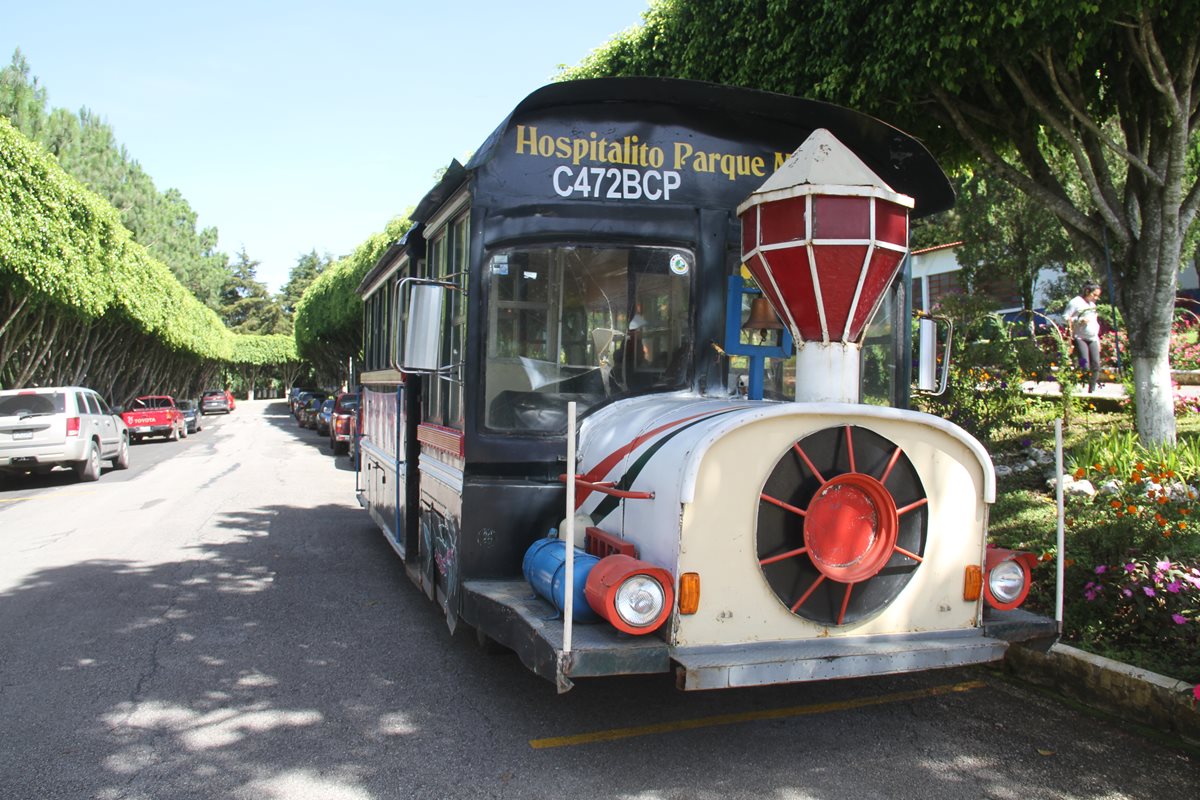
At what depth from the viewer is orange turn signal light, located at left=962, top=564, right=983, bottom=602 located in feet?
13.4

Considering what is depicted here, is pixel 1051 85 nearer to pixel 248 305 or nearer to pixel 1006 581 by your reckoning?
pixel 1006 581

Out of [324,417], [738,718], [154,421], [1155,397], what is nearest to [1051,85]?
[1155,397]

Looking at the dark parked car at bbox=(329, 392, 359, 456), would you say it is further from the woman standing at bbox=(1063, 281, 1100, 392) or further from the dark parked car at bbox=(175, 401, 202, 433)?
the woman standing at bbox=(1063, 281, 1100, 392)

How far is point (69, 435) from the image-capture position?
619 inches

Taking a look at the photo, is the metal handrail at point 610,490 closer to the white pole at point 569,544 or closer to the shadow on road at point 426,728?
the white pole at point 569,544

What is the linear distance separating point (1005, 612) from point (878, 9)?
17.8ft

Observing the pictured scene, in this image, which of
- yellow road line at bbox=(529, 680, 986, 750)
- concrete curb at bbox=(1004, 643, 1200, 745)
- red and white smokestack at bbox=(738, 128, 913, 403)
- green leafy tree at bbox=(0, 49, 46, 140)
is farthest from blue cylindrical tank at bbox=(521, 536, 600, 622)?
green leafy tree at bbox=(0, 49, 46, 140)

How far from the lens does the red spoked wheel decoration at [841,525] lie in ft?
12.3

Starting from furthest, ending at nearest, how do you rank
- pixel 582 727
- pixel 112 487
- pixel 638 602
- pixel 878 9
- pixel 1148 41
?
1. pixel 112 487
2. pixel 878 9
3. pixel 1148 41
4. pixel 582 727
5. pixel 638 602

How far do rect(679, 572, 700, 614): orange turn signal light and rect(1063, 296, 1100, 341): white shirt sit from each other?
10.2 meters

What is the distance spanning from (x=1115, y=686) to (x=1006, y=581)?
3.27 feet

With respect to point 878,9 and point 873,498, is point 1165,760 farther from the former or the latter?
point 878,9

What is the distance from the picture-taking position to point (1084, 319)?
465 inches

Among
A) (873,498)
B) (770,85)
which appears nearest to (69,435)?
(770,85)
